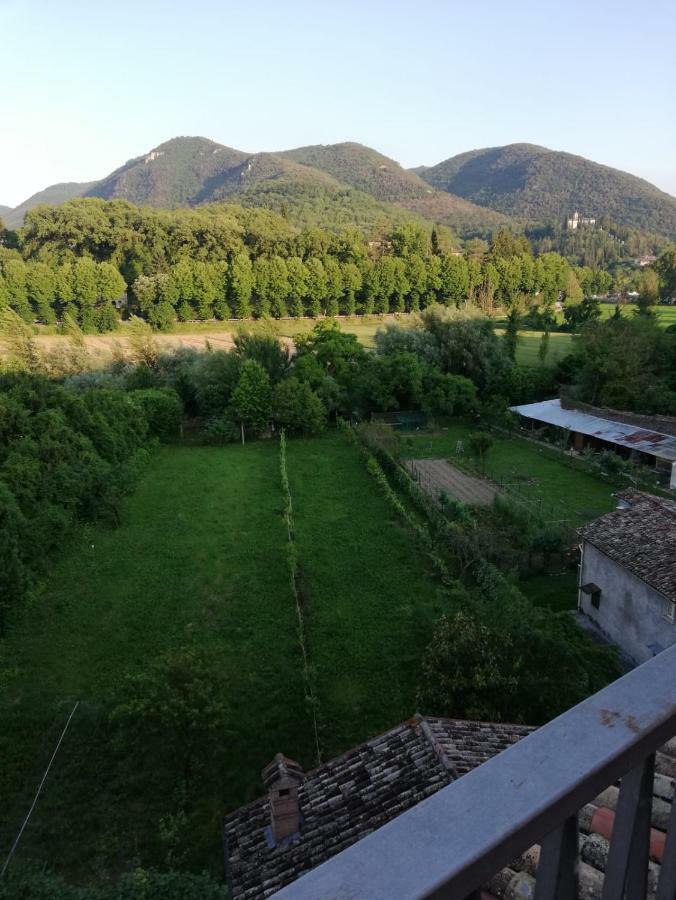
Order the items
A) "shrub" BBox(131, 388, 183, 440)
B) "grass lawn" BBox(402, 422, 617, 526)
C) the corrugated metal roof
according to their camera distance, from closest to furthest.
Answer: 1. "grass lawn" BBox(402, 422, 617, 526)
2. the corrugated metal roof
3. "shrub" BBox(131, 388, 183, 440)

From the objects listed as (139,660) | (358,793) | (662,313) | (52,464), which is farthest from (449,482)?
(662,313)

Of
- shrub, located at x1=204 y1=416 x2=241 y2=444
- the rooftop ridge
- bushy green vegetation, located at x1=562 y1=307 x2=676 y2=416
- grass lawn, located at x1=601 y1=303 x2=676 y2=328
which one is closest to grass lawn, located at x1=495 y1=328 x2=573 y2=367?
grass lawn, located at x1=601 y1=303 x2=676 y2=328

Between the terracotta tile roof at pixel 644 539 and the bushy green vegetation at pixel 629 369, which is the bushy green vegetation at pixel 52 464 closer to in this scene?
the terracotta tile roof at pixel 644 539

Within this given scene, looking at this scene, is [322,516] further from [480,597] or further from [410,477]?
[480,597]

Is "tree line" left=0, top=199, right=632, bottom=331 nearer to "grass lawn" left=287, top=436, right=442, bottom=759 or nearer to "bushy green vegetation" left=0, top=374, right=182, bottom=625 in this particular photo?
"bushy green vegetation" left=0, top=374, right=182, bottom=625

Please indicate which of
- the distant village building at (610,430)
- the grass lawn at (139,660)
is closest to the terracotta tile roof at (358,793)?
the grass lawn at (139,660)

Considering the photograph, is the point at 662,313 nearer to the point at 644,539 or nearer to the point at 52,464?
the point at 644,539
